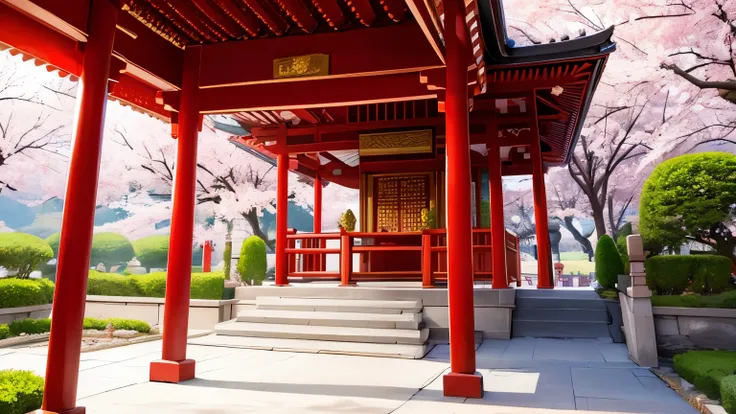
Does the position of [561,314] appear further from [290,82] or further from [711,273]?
[290,82]

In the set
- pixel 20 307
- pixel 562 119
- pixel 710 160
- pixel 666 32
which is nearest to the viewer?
pixel 710 160

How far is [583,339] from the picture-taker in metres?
8.70

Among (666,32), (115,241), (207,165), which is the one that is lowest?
(115,241)

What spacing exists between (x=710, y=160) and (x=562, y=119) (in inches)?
145

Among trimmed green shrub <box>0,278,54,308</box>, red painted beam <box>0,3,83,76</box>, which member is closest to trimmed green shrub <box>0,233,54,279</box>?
trimmed green shrub <box>0,278,54,308</box>

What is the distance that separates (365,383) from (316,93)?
12.4 ft

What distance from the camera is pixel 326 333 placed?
325 inches

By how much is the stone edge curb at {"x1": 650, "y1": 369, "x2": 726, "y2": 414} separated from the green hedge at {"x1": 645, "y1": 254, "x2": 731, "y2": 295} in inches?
82.9

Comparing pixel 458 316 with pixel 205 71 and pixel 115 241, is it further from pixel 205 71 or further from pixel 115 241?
pixel 115 241

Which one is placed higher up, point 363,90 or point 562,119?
point 562,119

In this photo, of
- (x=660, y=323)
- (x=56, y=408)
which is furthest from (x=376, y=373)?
(x=660, y=323)

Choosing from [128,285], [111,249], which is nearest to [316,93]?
[128,285]

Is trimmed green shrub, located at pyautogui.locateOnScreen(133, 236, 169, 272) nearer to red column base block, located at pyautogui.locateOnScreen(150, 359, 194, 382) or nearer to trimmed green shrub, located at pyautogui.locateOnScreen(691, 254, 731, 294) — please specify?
red column base block, located at pyautogui.locateOnScreen(150, 359, 194, 382)

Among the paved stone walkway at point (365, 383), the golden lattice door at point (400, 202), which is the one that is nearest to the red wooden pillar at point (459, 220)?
the paved stone walkway at point (365, 383)
